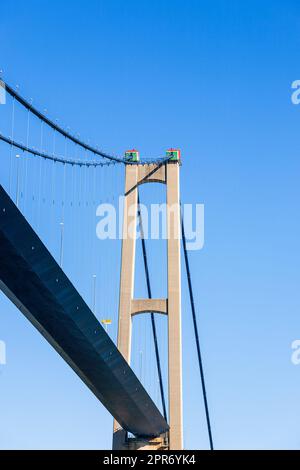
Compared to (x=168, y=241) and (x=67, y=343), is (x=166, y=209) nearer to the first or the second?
(x=168, y=241)

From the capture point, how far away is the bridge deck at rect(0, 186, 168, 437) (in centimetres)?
2059

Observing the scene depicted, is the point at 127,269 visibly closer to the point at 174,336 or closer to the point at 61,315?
the point at 174,336

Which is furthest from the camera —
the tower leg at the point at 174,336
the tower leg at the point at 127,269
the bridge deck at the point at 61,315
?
the tower leg at the point at 174,336

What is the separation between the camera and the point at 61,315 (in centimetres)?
2441

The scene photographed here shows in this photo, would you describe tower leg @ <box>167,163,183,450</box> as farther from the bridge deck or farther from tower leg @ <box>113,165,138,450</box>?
the bridge deck

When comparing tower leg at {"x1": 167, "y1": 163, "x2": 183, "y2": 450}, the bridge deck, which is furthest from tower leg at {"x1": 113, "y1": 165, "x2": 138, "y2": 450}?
the bridge deck

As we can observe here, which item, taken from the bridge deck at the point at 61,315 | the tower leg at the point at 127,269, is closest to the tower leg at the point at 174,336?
the tower leg at the point at 127,269

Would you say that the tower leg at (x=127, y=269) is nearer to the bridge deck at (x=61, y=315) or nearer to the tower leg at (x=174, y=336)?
the tower leg at (x=174, y=336)

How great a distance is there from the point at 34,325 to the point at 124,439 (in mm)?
11793

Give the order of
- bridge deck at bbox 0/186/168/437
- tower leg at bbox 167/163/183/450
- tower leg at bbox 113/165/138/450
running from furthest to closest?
tower leg at bbox 167/163/183/450
tower leg at bbox 113/165/138/450
bridge deck at bbox 0/186/168/437

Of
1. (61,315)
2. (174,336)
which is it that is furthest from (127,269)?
(61,315)

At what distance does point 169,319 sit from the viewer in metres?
38.1

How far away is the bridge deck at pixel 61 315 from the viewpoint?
20.6 meters
